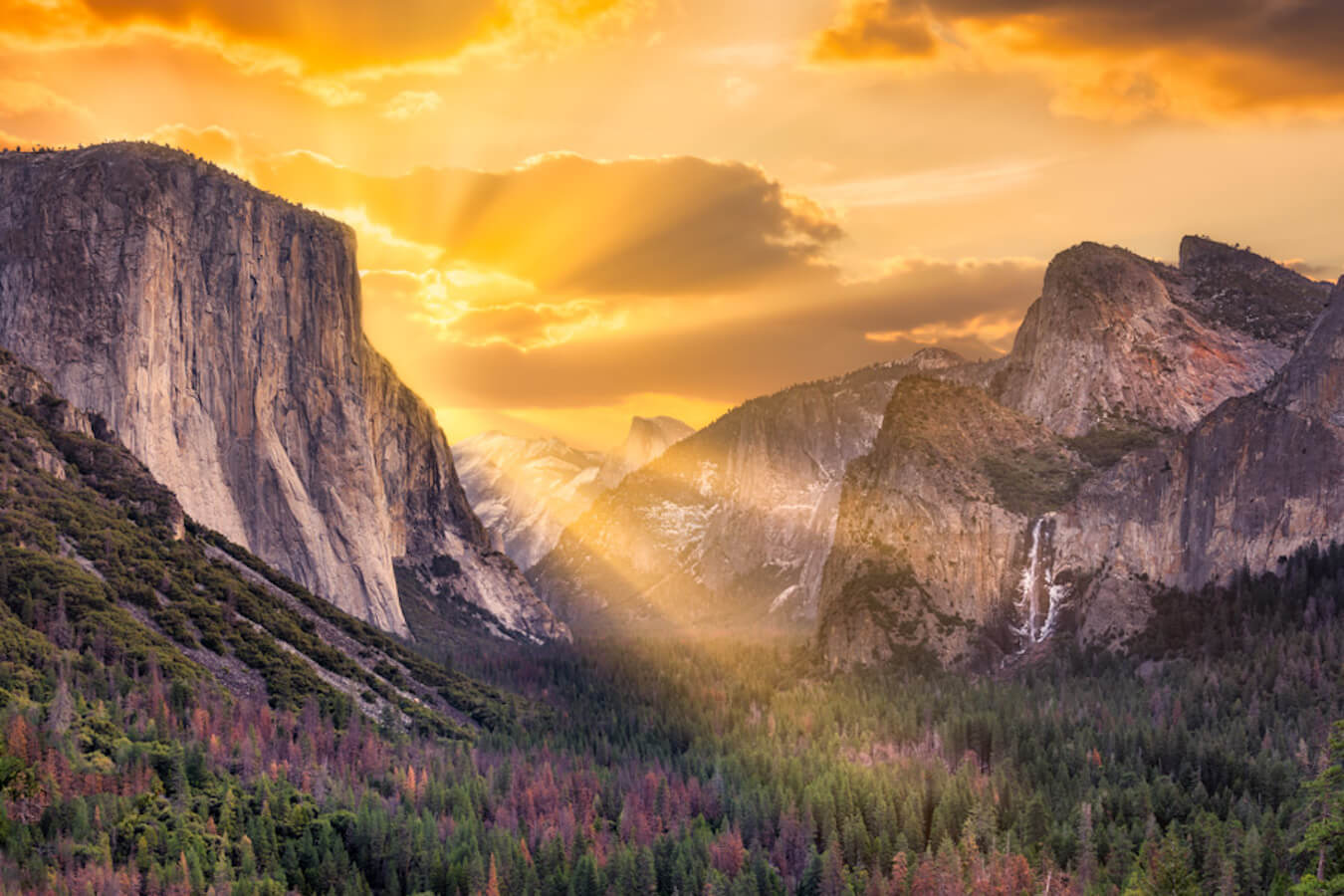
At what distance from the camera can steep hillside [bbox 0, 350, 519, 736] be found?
155375 millimetres

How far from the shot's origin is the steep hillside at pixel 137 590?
155375mm

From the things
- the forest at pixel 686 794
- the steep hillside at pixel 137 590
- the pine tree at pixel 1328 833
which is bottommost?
the forest at pixel 686 794

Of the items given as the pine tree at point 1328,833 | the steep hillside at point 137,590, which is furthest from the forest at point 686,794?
the steep hillside at point 137,590

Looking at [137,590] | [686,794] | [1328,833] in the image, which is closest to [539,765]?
[686,794]

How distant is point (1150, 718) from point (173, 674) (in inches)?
4297

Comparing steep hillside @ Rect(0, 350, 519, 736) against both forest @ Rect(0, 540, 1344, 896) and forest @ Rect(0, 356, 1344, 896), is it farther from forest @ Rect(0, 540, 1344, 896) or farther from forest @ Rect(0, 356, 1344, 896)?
forest @ Rect(0, 540, 1344, 896)

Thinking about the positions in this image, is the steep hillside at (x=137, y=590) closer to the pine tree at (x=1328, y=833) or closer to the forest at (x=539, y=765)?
the forest at (x=539, y=765)

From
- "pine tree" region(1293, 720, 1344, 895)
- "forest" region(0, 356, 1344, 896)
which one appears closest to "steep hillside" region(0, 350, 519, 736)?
"forest" region(0, 356, 1344, 896)

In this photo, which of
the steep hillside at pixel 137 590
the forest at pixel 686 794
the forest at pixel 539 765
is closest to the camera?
the forest at pixel 686 794

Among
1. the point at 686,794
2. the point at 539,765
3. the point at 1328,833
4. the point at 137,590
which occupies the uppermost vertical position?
the point at 137,590

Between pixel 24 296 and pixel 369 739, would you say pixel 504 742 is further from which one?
pixel 24 296

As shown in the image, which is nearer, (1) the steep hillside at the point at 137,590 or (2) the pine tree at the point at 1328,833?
(2) the pine tree at the point at 1328,833

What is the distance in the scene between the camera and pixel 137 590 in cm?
16788

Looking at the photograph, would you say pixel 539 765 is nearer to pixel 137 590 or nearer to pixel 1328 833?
pixel 137 590
